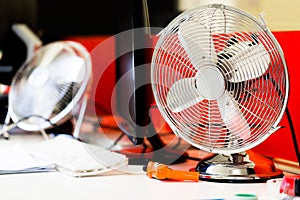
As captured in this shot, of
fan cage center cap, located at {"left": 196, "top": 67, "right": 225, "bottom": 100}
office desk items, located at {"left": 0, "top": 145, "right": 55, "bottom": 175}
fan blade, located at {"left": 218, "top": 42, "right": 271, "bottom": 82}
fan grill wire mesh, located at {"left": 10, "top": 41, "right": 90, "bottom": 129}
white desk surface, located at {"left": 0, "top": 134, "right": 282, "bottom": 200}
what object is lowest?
office desk items, located at {"left": 0, "top": 145, "right": 55, "bottom": 175}

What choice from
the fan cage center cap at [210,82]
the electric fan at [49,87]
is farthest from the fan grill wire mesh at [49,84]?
the fan cage center cap at [210,82]

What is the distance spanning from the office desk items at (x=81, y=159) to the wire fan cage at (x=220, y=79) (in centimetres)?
20

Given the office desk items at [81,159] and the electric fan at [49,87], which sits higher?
the electric fan at [49,87]

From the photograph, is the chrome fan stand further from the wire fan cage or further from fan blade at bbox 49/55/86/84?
fan blade at bbox 49/55/86/84

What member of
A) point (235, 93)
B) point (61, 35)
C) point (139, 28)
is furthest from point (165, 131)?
point (61, 35)

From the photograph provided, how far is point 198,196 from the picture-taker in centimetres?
115

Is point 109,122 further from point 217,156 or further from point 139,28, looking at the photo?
point 217,156

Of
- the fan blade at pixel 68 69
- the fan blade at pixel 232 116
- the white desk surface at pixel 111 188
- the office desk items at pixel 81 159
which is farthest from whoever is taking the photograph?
the fan blade at pixel 68 69

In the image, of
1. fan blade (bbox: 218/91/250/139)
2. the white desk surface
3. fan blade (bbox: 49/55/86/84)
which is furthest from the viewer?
fan blade (bbox: 49/55/86/84)

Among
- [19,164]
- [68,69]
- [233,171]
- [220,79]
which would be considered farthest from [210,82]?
[68,69]

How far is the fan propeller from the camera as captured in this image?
1250 millimetres

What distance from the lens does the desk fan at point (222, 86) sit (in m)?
A: 1.24

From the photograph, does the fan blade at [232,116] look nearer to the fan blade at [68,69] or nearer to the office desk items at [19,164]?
the office desk items at [19,164]

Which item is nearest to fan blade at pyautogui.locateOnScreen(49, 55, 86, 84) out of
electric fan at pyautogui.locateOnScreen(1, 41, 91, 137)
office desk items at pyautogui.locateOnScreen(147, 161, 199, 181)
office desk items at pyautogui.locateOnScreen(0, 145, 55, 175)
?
electric fan at pyautogui.locateOnScreen(1, 41, 91, 137)
